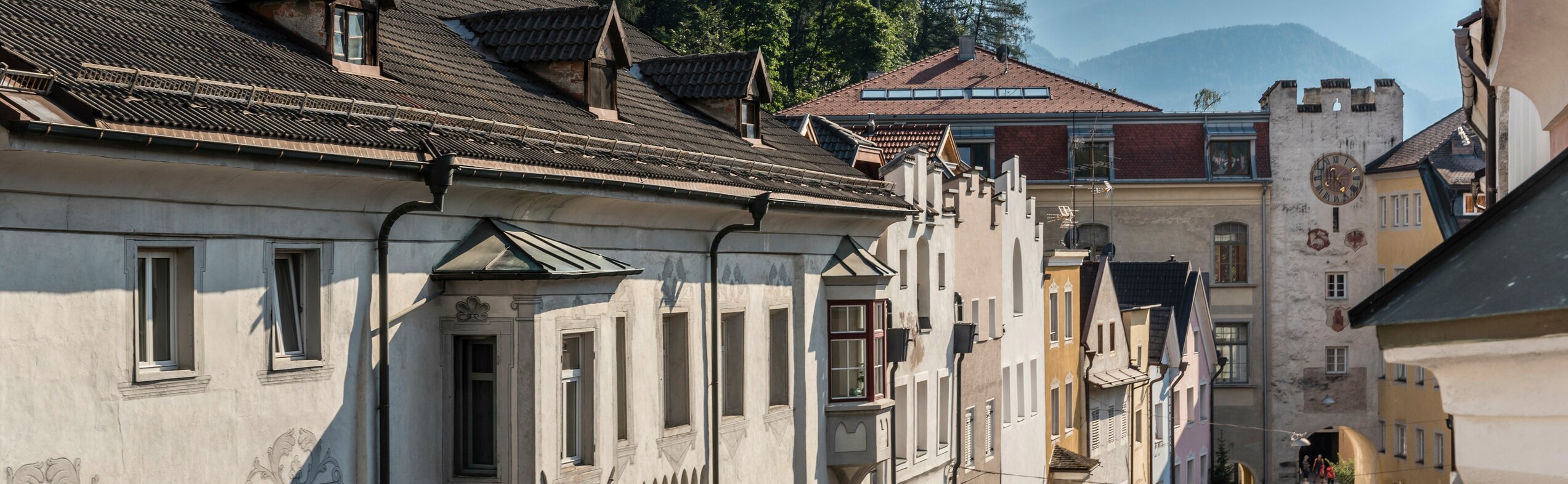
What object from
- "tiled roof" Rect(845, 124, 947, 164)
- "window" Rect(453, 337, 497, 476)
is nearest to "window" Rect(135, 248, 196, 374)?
"window" Rect(453, 337, 497, 476)

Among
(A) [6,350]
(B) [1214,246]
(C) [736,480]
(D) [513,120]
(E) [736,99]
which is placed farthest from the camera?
(B) [1214,246]

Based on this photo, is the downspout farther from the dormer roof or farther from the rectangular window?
the rectangular window

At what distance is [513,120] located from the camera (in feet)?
55.0

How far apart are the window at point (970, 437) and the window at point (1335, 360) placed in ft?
103

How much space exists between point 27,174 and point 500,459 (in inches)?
217

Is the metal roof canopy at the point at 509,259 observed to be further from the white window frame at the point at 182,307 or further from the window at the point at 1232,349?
the window at the point at 1232,349

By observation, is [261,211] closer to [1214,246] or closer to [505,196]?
[505,196]

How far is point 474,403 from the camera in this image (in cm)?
1518

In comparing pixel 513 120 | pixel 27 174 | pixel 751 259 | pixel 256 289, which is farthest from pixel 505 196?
pixel 751 259

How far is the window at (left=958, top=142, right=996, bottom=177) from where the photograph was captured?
5834 cm

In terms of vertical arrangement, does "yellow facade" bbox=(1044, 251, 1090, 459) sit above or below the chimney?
below

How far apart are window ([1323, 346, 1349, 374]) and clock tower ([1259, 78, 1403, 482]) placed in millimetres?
40

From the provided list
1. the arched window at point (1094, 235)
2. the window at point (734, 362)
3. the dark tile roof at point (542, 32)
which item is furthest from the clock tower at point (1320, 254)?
the dark tile roof at point (542, 32)

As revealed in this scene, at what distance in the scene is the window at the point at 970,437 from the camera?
109ft
